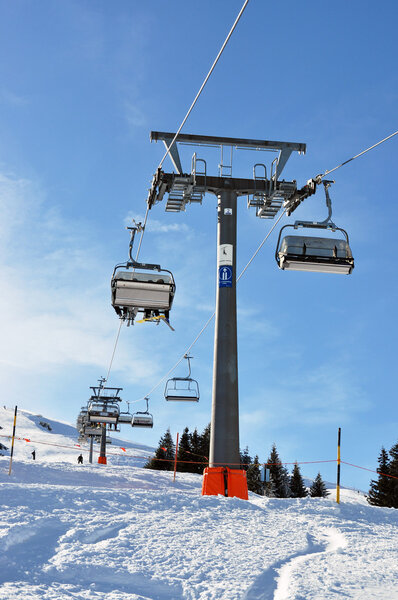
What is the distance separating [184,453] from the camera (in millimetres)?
69250

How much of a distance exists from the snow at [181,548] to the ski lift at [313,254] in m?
4.78

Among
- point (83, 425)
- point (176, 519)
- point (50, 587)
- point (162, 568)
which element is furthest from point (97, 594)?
point (83, 425)

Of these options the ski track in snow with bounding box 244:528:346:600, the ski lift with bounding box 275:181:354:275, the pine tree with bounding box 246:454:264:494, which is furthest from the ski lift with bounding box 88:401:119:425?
the pine tree with bounding box 246:454:264:494

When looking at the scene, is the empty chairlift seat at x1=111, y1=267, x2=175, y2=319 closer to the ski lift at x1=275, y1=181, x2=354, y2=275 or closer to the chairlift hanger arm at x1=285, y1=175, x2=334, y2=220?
the ski lift at x1=275, y1=181, x2=354, y2=275

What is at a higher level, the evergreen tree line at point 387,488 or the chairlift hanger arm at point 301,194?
the chairlift hanger arm at point 301,194

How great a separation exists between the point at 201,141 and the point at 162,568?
1333 cm

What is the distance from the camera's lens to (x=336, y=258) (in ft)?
42.0

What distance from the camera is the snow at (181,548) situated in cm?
560

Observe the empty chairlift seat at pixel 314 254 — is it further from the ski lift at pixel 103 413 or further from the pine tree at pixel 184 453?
the pine tree at pixel 184 453

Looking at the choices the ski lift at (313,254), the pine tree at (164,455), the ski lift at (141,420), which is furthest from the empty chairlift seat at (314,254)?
the pine tree at (164,455)

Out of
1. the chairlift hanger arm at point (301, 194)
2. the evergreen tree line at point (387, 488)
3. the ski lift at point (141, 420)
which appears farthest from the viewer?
the evergreen tree line at point (387, 488)

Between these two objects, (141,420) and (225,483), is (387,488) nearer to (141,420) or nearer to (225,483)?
(141,420)

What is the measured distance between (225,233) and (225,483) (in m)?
6.20

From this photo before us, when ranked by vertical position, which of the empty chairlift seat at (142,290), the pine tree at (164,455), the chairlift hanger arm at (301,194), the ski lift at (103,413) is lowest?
the pine tree at (164,455)
